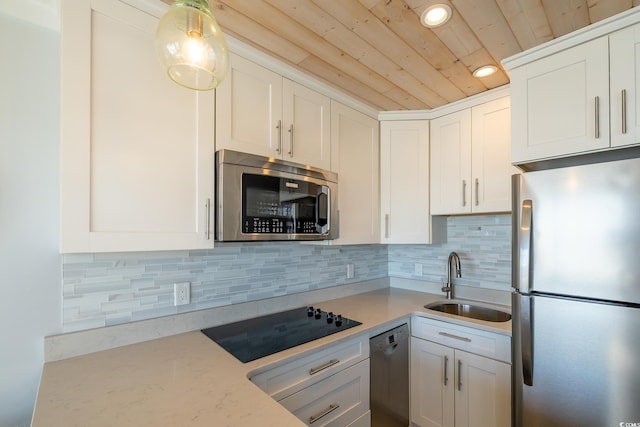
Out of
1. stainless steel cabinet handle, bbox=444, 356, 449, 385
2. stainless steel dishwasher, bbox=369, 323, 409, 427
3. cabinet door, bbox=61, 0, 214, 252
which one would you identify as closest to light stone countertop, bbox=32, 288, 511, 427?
stainless steel dishwasher, bbox=369, 323, 409, 427

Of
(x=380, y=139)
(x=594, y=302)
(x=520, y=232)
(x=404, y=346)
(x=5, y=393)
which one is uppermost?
(x=380, y=139)

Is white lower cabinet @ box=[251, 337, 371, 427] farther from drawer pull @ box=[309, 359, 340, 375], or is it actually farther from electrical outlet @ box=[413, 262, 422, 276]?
electrical outlet @ box=[413, 262, 422, 276]

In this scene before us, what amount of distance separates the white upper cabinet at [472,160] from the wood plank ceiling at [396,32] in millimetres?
261

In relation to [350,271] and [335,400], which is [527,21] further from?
[335,400]

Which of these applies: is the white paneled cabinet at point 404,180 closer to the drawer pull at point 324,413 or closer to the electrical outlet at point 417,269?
the electrical outlet at point 417,269

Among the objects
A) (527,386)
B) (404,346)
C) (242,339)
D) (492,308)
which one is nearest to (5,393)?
(242,339)

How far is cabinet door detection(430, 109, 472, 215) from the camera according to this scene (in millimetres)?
2014

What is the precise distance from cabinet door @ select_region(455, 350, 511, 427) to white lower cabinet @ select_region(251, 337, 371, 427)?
59 cm

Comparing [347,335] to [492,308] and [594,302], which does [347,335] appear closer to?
[594,302]

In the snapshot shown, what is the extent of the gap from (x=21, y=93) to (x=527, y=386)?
245 centimetres

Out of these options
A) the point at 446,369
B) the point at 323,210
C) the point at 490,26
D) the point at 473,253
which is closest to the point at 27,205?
the point at 323,210

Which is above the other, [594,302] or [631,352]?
[594,302]

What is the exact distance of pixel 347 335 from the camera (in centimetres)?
141

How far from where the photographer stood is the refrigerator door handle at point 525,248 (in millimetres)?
1290
